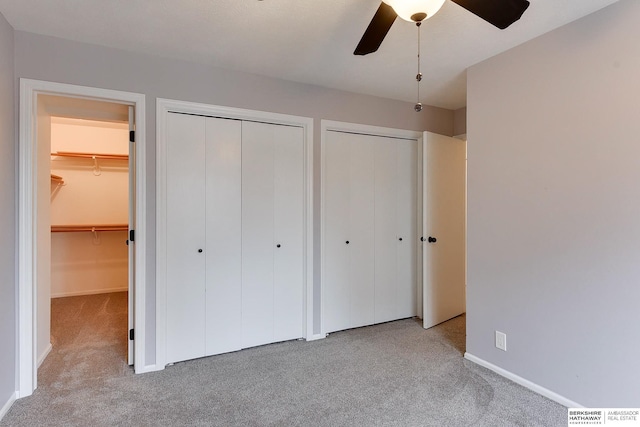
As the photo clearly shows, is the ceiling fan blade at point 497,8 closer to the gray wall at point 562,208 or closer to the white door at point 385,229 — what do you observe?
the gray wall at point 562,208

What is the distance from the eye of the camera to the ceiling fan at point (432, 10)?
1263 millimetres

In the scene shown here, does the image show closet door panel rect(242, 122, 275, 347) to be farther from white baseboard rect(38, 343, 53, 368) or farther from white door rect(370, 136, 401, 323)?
white baseboard rect(38, 343, 53, 368)

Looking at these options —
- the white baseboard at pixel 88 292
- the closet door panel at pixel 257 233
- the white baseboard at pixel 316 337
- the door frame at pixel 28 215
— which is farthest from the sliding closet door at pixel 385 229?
the white baseboard at pixel 88 292

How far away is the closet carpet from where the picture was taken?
1864 millimetres

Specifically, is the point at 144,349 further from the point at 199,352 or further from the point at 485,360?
the point at 485,360

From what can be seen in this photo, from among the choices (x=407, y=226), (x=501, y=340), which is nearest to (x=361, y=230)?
(x=407, y=226)

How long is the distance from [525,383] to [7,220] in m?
3.43

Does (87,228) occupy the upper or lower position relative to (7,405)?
upper

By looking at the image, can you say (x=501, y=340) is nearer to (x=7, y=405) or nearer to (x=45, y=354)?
(x=7, y=405)

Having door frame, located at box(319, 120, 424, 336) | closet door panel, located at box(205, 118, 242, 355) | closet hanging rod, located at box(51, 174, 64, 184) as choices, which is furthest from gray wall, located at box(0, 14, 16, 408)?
closet hanging rod, located at box(51, 174, 64, 184)

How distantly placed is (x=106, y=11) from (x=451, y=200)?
10.4 feet

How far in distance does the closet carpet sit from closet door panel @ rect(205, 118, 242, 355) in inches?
8.3

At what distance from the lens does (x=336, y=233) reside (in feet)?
10.3

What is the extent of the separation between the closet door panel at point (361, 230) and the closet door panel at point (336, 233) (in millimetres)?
57
